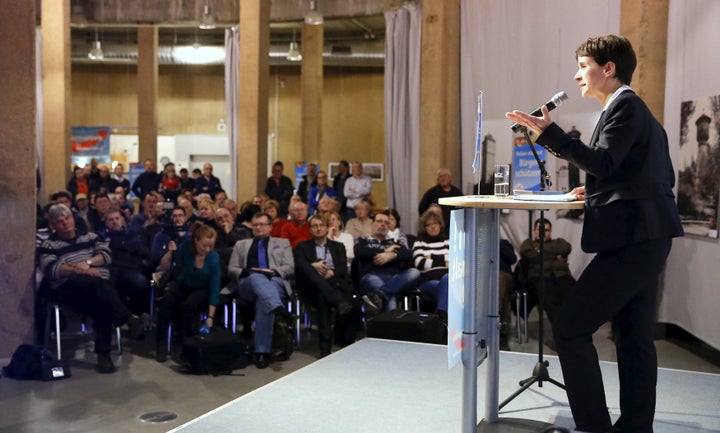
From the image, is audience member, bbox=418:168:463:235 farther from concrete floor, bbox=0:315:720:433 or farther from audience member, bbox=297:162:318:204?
audience member, bbox=297:162:318:204

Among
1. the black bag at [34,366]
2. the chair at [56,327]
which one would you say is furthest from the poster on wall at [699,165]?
the black bag at [34,366]

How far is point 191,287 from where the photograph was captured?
19.6 feet

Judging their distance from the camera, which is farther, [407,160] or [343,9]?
[343,9]

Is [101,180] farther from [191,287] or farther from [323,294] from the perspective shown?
[323,294]

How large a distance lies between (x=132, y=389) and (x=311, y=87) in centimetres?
955

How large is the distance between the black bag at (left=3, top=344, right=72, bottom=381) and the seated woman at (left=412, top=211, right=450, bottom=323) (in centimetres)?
280

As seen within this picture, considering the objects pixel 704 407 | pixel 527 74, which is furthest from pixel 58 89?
pixel 704 407

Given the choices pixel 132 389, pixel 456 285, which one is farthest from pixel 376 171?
pixel 456 285

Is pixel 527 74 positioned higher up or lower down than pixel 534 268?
higher up

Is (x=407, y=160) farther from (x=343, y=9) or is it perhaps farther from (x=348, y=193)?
(x=343, y=9)

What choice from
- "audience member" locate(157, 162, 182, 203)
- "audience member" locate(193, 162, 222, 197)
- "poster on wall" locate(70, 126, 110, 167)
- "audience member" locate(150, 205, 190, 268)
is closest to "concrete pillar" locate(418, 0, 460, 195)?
"audience member" locate(150, 205, 190, 268)

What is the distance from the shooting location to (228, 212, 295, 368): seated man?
5742 millimetres

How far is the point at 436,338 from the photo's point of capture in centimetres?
526

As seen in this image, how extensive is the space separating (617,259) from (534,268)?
13.5 ft
